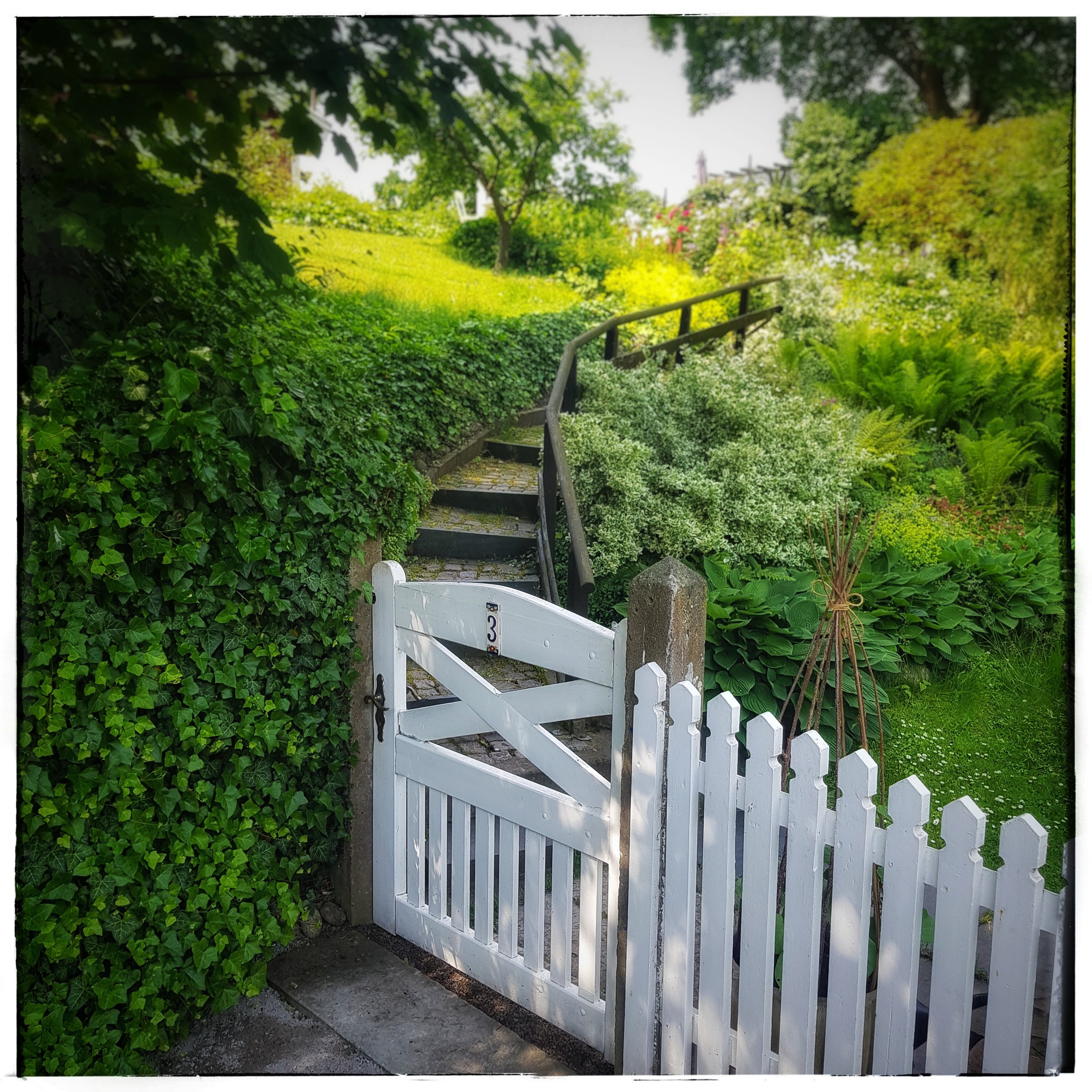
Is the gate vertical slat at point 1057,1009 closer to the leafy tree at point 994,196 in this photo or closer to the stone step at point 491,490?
the leafy tree at point 994,196

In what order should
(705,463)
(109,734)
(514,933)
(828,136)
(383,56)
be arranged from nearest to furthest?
(383,56) < (109,734) < (828,136) < (514,933) < (705,463)

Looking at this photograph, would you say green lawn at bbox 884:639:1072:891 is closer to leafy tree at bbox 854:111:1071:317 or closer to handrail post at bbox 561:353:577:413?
leafy tree at bbox 854:111:1071:317

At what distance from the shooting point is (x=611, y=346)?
16.7 feet

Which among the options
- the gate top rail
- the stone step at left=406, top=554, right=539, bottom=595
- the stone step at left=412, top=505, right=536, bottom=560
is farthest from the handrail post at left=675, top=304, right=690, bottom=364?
the stone step at left=406, top=554, right=539, bottom=595

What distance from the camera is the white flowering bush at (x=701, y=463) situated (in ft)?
14.1

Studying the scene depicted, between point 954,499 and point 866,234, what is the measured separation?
105 inches

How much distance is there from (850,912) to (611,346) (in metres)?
3.83

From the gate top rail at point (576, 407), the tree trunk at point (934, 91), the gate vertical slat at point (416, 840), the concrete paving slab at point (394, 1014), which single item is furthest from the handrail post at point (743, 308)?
the concrete paving slab at point (394, 1014)

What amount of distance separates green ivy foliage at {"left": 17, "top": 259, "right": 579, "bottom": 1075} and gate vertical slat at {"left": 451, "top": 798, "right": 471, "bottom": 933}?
0.44 m

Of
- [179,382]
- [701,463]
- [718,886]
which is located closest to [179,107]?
[179,382]

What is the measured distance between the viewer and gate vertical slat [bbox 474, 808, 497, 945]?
2625mm

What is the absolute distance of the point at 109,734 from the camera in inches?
84.1

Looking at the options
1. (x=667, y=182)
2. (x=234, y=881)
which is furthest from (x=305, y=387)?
(x=234, y=881)

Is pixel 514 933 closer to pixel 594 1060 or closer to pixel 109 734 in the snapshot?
pixel 594 1060
